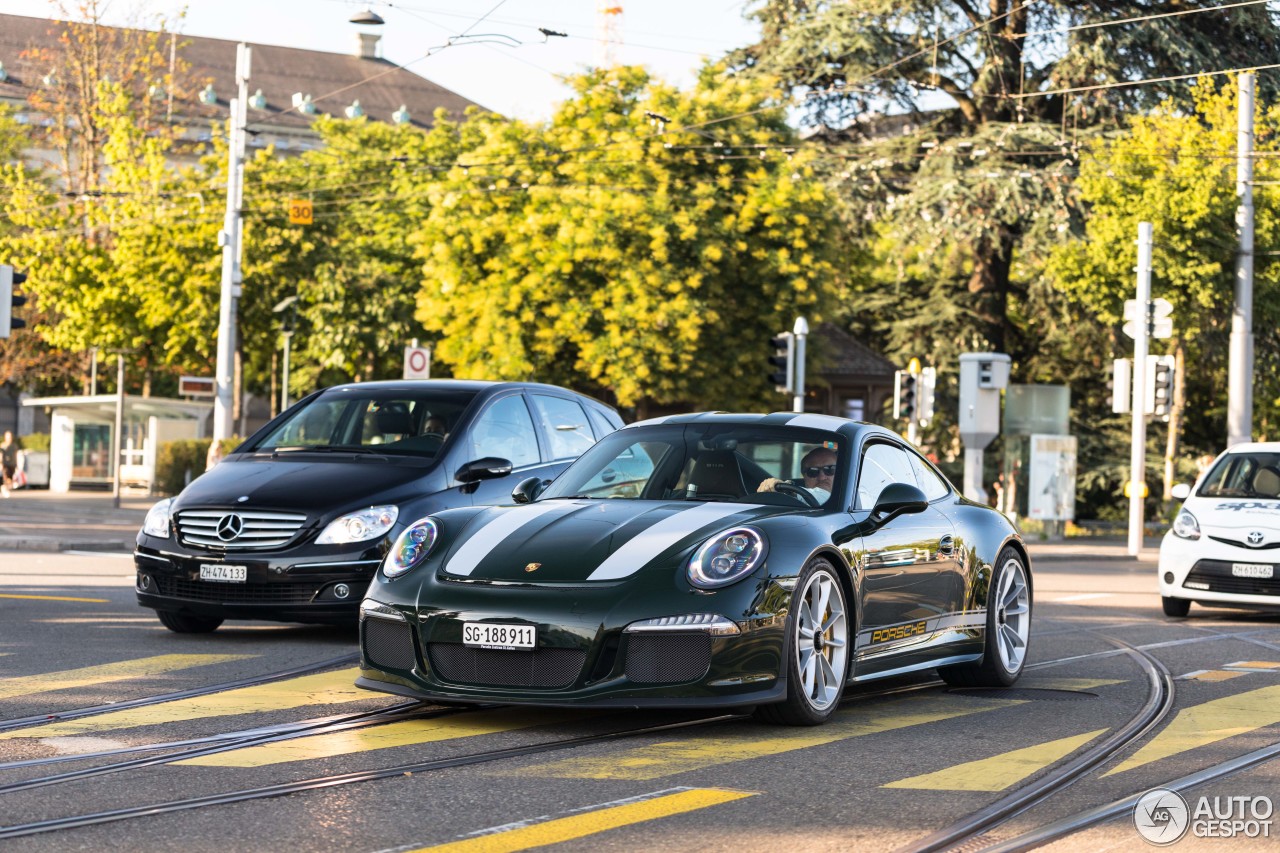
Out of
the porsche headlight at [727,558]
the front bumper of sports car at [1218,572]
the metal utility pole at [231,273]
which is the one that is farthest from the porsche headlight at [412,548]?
the metal utility pole at [231,273]

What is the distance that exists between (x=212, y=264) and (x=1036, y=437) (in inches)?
998

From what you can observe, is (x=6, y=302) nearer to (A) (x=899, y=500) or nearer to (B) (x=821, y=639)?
(A) (x=899, y=500)

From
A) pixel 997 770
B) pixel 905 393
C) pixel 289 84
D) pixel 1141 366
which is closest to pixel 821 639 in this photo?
pixel 997 770

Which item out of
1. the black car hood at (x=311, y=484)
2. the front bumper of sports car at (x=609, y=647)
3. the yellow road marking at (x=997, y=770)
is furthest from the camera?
the black car hood at (x=311, y=484)

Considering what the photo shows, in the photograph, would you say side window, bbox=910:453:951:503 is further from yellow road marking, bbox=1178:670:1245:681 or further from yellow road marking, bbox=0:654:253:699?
yellow road marking, bbox=0:654:253:699

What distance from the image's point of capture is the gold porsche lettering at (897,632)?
28.0ft

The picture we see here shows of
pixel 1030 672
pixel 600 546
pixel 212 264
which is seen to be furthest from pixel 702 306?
pixel 600 546

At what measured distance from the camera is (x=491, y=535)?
26.1ft

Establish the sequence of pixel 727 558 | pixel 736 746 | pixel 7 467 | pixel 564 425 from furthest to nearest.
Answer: pixel 7 467, pixel 564 425, pixel 727 558, pixel 736 746

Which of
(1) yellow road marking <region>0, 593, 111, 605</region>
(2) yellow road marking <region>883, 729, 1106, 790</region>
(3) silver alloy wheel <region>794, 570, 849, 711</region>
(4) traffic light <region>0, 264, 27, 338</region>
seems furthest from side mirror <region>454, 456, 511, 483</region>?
(4) traffic light <region>0, 264, 27, 338</region>

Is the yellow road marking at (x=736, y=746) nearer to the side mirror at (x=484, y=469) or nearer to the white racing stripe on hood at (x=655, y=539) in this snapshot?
the white racing stripe on hood at (x=655, y=539)

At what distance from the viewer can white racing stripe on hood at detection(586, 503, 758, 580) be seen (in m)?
7.50

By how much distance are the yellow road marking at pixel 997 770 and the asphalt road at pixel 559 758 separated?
0.02 m

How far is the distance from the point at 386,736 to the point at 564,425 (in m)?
5.74
